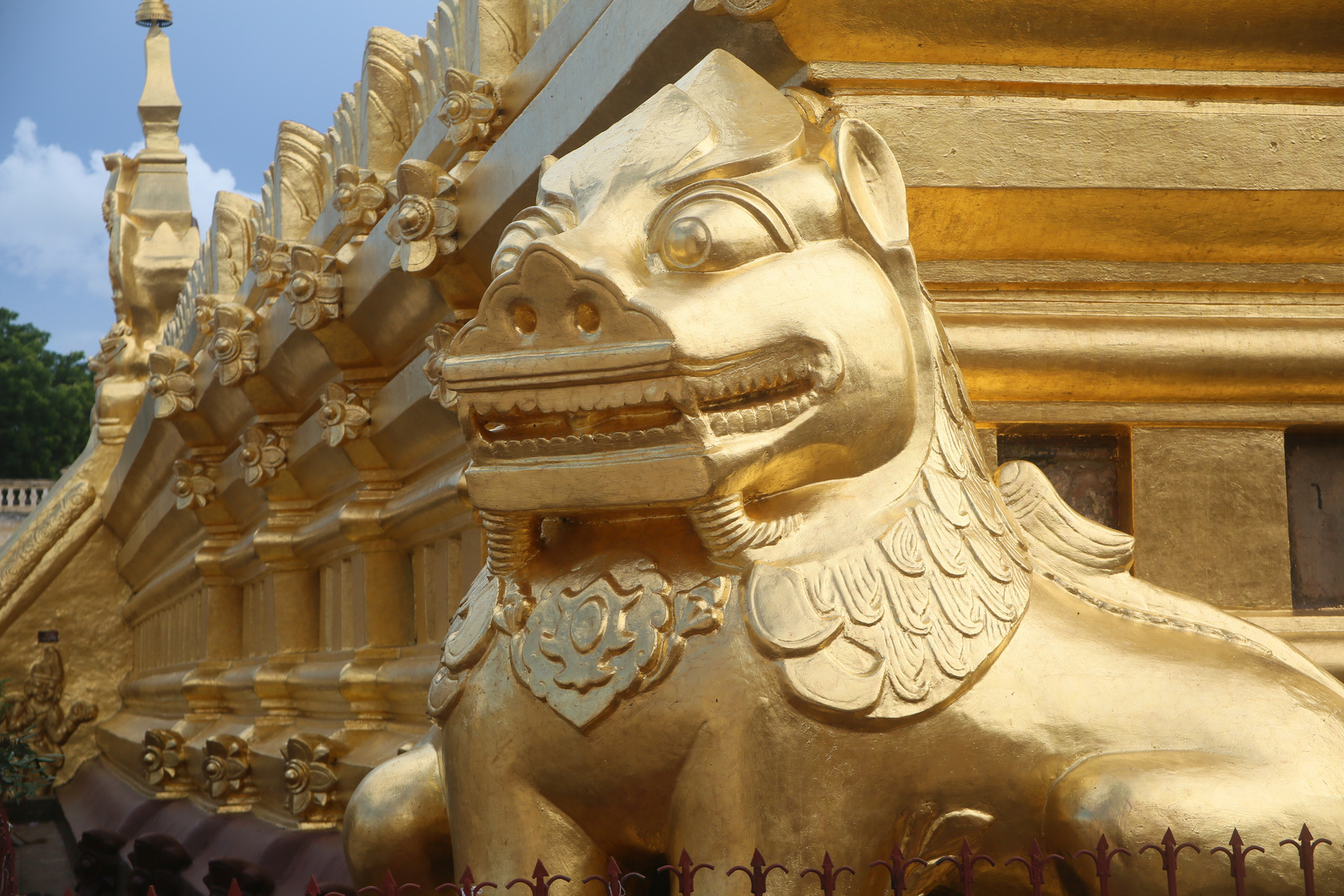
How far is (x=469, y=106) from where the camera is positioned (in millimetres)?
3299

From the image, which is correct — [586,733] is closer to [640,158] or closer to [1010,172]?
[640,158]

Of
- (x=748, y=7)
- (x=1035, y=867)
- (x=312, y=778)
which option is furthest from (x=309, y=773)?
(x=1035, y=867)

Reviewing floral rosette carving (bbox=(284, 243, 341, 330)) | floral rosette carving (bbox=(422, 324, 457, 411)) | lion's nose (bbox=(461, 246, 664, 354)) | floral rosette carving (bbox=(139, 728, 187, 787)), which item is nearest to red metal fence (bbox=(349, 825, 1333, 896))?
lion's nose (bbox=(461, 246, 664, 354))

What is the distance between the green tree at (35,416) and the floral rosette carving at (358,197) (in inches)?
1293

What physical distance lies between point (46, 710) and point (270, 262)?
547 centimetres

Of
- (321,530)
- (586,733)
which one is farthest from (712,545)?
(321,530)

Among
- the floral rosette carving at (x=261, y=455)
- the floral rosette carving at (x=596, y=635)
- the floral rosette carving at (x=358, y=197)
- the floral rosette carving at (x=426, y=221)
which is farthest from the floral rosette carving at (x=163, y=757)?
the floral rosette carving at (x=596, y=635)

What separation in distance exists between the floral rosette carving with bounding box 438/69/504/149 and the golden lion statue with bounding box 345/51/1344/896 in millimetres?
1600

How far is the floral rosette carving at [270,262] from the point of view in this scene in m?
4.84

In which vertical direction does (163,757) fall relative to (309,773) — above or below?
below

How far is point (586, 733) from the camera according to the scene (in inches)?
65.3

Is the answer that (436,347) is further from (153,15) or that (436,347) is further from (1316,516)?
(153,15)

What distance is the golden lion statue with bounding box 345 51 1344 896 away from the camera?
159cm

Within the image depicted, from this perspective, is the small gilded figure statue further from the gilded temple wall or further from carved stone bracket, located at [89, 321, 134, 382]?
the gilded temple wall
